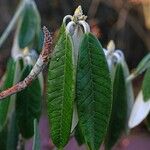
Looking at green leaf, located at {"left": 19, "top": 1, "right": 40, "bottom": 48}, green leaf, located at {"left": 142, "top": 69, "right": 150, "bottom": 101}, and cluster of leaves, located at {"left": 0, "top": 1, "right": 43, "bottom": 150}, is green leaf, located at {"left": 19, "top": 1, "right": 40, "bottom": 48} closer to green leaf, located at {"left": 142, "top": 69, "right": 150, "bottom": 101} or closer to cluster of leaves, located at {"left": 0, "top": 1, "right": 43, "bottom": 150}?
cluster of leaves, located at {"left": 0, "top": 1, "right": 43, "bottom": 150}

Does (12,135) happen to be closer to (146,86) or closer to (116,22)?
(146,86)

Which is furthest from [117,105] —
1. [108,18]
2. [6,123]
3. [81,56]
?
[108,18]

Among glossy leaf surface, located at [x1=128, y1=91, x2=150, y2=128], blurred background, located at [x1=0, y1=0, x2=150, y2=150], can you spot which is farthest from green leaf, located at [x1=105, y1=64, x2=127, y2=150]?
blurred background, located at [x1=0, y1=0, x2=150, y2=150]

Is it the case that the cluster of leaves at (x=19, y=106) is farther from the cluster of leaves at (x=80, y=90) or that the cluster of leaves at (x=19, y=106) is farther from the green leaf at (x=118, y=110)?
the cluster of leaves at (x=80, y=90)

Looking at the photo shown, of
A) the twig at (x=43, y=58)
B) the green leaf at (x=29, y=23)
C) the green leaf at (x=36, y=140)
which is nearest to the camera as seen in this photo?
the twig at (x=43, y=58)

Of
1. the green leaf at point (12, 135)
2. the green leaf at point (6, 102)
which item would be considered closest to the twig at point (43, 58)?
the green leaf at point (6, 102)

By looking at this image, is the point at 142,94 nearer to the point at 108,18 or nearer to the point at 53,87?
the point at 53,87
